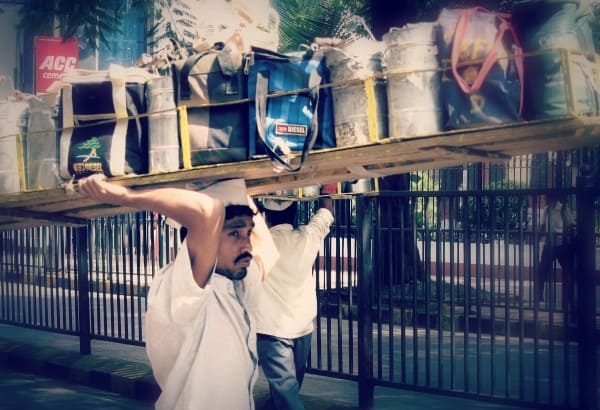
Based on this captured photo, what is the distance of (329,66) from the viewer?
395 cm

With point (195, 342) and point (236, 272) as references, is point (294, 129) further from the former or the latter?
point (195, 342)

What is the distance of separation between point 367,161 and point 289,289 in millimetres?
1565

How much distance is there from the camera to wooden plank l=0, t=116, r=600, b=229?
3443 mm

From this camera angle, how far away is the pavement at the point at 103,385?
22.9 feet

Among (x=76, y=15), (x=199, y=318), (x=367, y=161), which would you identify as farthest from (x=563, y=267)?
(x=76, y=15)

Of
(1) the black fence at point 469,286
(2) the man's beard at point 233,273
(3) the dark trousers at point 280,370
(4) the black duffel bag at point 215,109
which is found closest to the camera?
(2) the man's beard at point 233,273

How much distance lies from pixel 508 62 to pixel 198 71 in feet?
4.76

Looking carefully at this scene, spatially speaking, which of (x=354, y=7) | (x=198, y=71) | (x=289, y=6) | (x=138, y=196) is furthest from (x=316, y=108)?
(x=289, y=6)

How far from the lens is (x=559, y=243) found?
5625 millimetres

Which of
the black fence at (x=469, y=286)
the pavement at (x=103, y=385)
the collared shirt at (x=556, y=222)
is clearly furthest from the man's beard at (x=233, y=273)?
the pavement at (x=103, y=385)

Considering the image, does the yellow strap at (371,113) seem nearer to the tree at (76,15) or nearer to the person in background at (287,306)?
the person in background at (287,306)

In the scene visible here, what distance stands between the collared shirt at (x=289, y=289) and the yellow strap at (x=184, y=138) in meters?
1.47

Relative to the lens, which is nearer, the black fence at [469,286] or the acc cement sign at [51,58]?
the black fence at [469,286]

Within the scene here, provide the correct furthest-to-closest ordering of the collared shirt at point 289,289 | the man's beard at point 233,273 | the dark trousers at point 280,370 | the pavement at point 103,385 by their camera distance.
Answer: the pavement at point 103,385 → the collared shirt at point 289,289 → the dark trousers at point 280,370 → the man's beard at point 233,273
